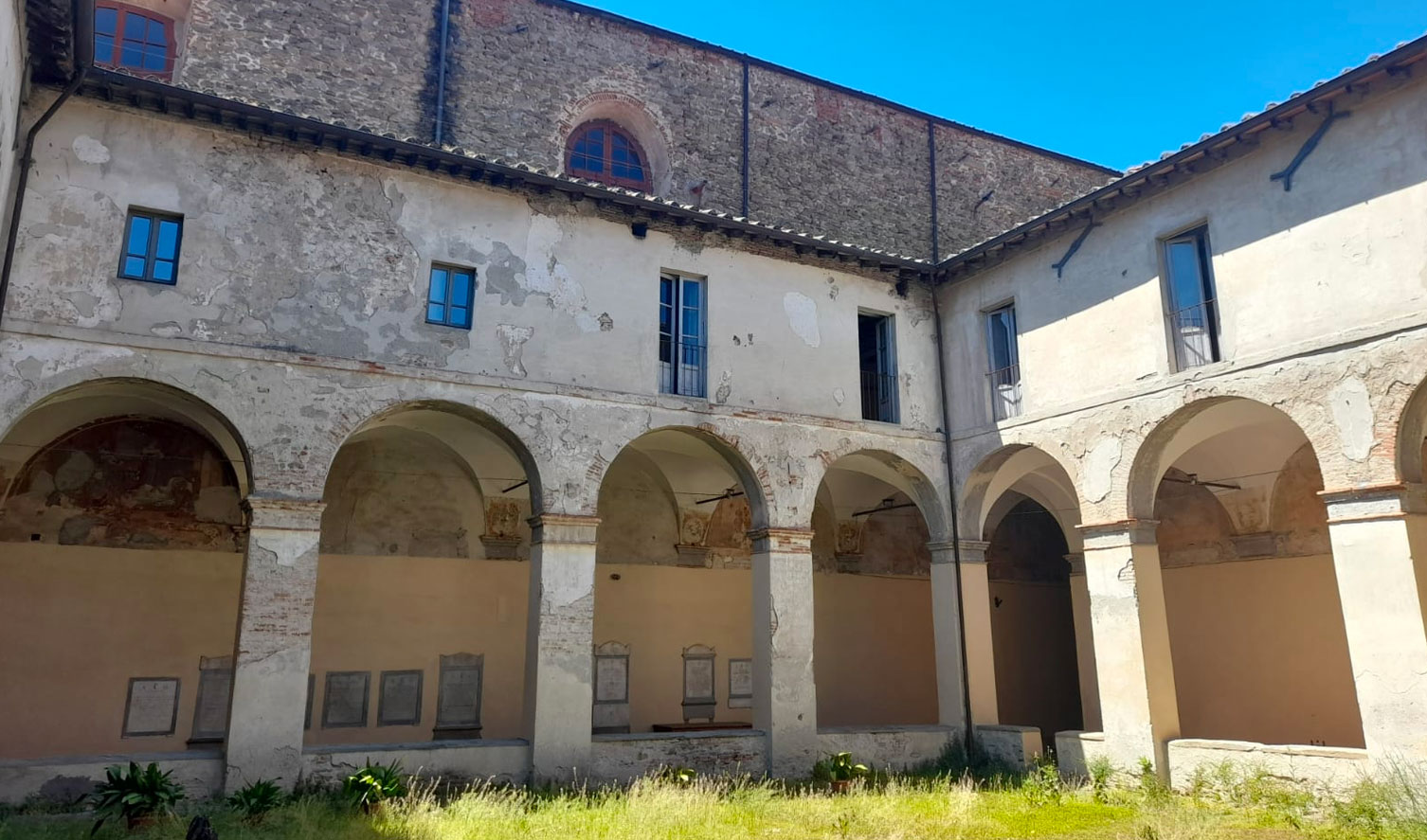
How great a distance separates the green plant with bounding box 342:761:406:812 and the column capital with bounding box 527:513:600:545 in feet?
9.62

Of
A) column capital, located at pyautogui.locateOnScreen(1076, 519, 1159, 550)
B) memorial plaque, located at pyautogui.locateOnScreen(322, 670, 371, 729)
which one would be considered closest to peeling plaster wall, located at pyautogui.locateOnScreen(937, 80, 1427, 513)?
column capital, located at pyautogui.locateOnScreen(1076, 519, 1159, 550)

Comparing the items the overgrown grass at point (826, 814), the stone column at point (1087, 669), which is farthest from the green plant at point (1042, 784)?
the stone column at point (1087, 669)

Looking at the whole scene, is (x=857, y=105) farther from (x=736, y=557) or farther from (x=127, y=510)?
(x=127, y=510)

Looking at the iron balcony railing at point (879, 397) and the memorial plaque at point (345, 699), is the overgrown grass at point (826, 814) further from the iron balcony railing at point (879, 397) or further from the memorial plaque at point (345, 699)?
the iron balcony railing at point (879, 397)

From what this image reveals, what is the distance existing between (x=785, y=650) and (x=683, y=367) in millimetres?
3765

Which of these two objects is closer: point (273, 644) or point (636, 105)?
point (273, 644)

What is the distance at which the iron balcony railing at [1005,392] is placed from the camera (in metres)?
13.2

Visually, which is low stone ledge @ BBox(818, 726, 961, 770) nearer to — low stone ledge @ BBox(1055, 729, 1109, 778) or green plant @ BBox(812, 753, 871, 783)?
green plant @ BBox(812, 753, 871, 783)

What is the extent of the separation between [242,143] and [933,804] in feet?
33.0

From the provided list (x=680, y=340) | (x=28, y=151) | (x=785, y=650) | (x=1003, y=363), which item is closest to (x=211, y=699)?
(x=28, y=151)

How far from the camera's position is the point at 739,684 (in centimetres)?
1591

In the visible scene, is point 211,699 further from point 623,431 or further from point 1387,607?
point 1387,607

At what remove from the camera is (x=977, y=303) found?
13.9m

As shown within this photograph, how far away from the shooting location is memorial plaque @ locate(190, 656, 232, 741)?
1227 cm
